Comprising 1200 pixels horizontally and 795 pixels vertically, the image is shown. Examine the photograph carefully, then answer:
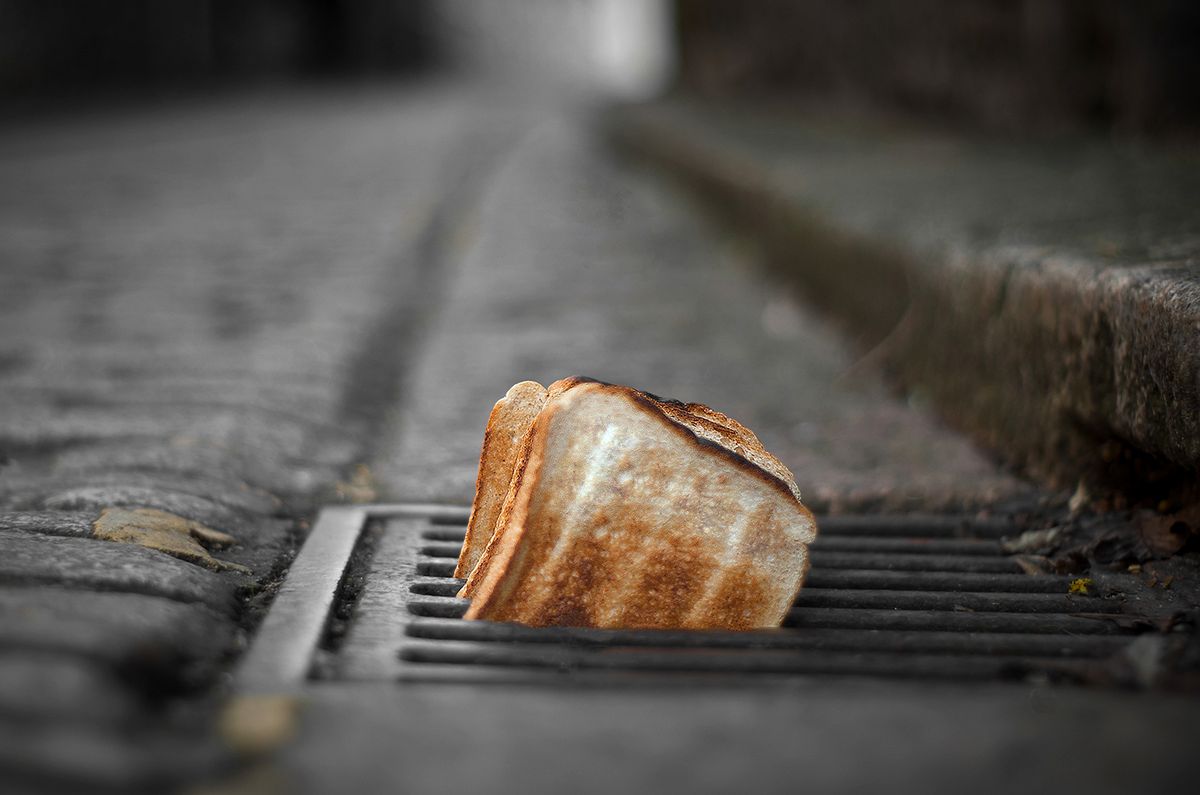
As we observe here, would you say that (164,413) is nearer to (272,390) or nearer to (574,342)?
(272,390)

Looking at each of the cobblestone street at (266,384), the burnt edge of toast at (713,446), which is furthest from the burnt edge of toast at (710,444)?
the cobblestone street at (266,384)

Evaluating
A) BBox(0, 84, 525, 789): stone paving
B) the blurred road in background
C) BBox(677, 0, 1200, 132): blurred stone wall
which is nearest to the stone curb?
the blurred road in background

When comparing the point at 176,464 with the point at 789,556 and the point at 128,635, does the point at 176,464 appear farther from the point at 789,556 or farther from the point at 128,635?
the point at 789,556

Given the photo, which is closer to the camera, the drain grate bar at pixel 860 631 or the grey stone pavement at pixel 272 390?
the grey stone pavement at pixel 272 390

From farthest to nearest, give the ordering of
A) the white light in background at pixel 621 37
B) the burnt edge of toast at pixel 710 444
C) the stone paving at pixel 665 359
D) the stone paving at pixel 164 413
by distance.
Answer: the white light in background at pixel 621 37
the stone paving at pixel 665 359
the burnt edge of toast at pixel 710 444
the stone paving at pixel 164 413

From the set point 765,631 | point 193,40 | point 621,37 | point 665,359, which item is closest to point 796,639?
point 765,631

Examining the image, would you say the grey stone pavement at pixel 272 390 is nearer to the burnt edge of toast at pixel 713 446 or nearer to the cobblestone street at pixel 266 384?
the cobblestone street at pixel 266 384
